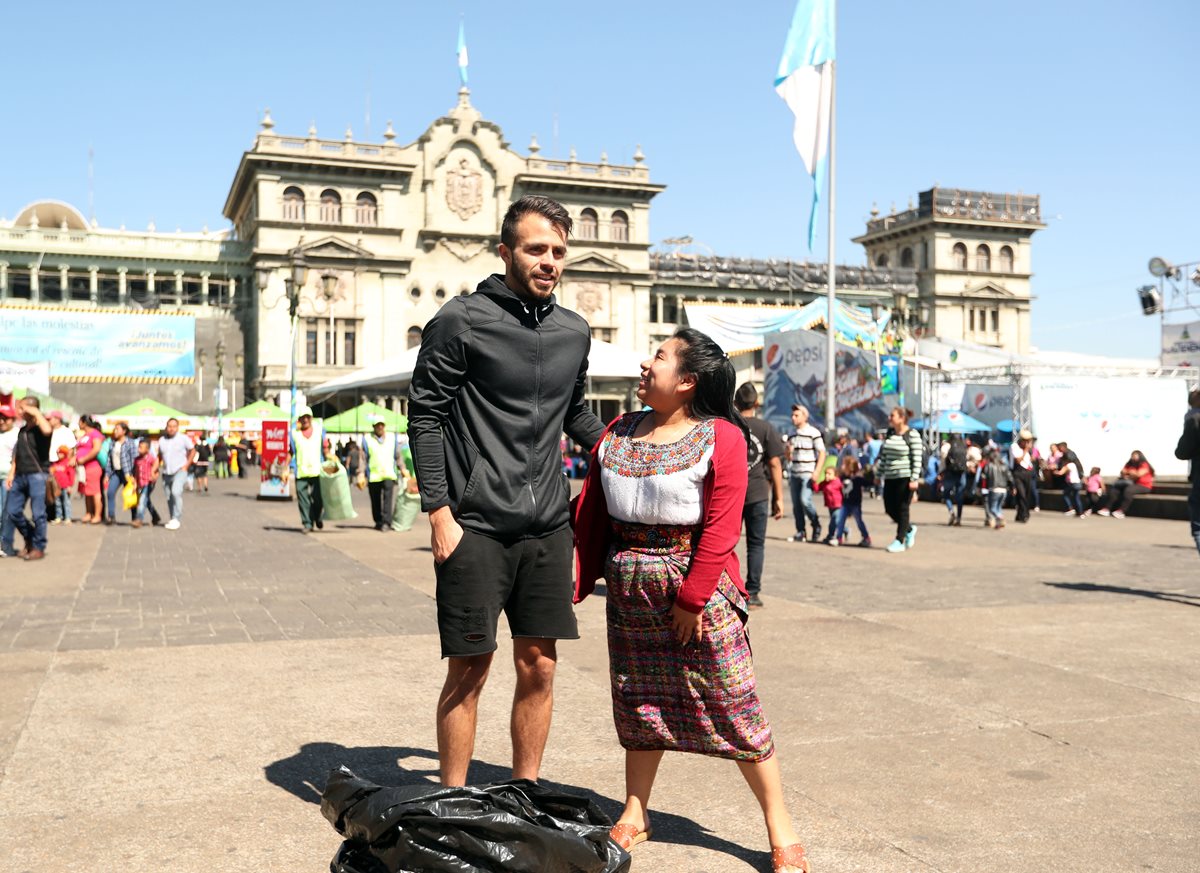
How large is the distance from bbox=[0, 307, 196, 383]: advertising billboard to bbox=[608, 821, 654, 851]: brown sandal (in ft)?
186

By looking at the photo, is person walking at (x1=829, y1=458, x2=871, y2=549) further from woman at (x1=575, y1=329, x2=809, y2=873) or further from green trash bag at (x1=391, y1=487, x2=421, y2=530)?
woman at (x1=575, y1=329, x2=809, y2=873)

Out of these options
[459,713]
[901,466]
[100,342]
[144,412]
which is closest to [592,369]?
[901,466]

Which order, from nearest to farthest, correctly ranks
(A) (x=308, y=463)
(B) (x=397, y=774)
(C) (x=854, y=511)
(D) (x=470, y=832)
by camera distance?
(D) (x=470, y=832) → (B) (x=397, y=774) → (C) (x=854, y=511) → (A) (x=308, y=463)

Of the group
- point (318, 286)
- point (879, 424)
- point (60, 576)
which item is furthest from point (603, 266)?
point (60, 576)

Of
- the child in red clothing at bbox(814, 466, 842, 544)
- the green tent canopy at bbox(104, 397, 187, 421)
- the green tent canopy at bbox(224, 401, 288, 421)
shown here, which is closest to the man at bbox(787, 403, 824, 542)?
the child in red clothing at bbox(814, 466, 842, 544)

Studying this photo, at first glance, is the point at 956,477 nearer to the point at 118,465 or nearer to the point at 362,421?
the point at 118,465

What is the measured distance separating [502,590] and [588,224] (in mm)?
65307

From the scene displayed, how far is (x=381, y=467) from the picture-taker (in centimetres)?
1576

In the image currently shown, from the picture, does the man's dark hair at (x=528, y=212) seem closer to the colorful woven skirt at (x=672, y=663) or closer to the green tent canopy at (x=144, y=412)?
the colorful woven skirt at (x=672, y=663)

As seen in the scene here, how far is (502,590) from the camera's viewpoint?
3.38 metres

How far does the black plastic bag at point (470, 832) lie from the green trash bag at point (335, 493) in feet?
40.9

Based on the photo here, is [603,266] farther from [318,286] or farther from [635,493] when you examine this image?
[635,493]

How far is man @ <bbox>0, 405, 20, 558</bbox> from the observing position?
40.5ft

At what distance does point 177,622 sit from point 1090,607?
6197 mm
